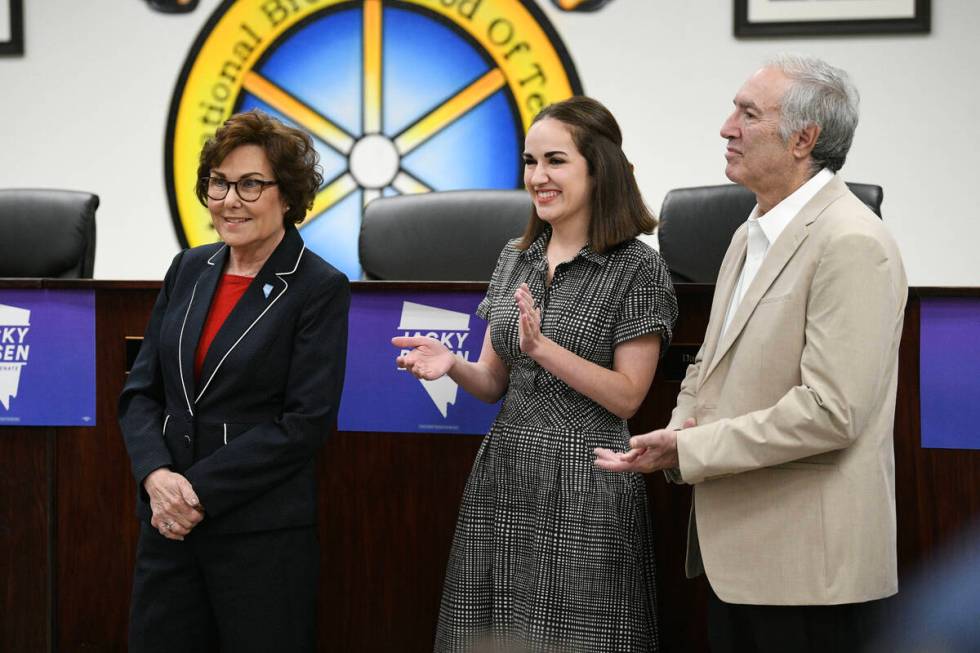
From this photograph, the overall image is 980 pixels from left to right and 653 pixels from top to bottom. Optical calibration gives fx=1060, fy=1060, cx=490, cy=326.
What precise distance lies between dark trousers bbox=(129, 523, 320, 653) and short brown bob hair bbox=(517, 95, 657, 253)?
2.75ft

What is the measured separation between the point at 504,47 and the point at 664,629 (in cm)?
284

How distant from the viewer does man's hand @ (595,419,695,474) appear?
1.71 metres

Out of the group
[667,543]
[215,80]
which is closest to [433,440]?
[667,543]

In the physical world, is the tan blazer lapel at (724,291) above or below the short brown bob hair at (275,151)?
below

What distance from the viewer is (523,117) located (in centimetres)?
443

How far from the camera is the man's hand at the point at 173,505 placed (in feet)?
6.17

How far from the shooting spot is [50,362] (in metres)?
2.43

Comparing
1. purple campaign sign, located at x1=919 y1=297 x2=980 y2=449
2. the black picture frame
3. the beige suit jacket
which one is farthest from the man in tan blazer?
the black picture frame

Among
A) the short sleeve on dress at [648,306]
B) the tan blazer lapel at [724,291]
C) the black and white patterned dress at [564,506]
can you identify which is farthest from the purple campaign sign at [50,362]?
the tan blazer lapel at [724,291]

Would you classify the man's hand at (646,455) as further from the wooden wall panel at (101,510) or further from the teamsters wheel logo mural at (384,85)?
the teamsters wheel logo mural at (384,85)

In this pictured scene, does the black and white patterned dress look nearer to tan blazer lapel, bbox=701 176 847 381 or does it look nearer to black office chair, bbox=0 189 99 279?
tan blazer lapel, bbox=701 176 847 381

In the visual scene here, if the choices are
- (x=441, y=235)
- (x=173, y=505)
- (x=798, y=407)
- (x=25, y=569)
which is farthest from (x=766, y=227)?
(x=25, y=569)

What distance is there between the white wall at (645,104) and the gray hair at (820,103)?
2662 millimetres

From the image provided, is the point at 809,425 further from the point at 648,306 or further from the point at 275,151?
the point at 275,151
